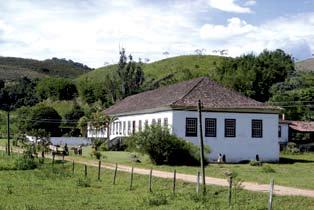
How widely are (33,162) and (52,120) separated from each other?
42.3 metres

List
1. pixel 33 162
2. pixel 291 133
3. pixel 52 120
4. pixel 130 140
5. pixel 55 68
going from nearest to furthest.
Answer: pixel 33 162 < pixel 130 140 < pixel 291 133 < pixel 52 120 < pixel 55 68

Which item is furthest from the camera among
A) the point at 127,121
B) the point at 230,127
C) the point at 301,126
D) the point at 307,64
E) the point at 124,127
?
the point at 307,64

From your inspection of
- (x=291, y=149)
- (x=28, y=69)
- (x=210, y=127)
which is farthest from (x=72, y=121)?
(x=28, y=69)

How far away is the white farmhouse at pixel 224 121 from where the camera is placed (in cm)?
4600

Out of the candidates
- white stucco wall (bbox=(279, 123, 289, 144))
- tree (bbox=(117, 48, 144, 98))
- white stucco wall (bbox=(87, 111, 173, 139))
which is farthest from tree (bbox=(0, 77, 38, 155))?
white stucco wall (bbox=(279, 123, 289, 144))

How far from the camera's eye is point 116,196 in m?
23.0

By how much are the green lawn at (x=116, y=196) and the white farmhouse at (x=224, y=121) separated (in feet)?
52.5

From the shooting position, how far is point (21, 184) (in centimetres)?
2722

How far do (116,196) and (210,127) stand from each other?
80.4 feet

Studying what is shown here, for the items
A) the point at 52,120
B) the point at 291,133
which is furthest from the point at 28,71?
the point at 291,133

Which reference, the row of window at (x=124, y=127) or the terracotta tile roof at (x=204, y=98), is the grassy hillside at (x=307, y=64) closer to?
the row of window at (x=124, y=127)

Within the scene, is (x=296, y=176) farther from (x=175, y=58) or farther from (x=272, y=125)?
(x=175, y=58)

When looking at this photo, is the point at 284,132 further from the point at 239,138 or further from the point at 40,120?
the point at 40,120

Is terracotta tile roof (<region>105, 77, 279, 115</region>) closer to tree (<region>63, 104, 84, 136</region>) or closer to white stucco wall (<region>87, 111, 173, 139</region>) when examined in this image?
white stucco wall (<region>87, 111, 173, 139</region>)
